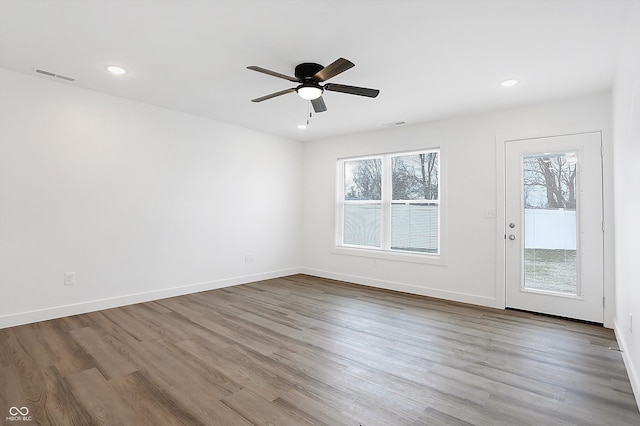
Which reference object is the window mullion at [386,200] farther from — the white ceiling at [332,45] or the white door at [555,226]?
the white door at [555,226]

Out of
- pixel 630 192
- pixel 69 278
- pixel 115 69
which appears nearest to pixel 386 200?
pixel 630 192

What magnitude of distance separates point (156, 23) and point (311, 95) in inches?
52.3

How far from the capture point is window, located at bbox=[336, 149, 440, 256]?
4797mm

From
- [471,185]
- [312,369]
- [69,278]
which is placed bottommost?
[312,369]

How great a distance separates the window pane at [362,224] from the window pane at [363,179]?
0.18 meters

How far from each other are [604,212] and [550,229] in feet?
1.67

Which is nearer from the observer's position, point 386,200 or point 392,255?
point 392,255

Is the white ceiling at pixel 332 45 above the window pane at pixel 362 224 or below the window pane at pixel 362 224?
above

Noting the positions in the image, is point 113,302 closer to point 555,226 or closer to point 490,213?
point 490,213

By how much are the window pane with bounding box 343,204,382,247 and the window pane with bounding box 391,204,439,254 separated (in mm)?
306

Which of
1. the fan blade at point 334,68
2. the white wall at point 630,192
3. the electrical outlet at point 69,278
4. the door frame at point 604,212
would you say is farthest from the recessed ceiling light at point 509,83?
the electrical outlet at point 69,278

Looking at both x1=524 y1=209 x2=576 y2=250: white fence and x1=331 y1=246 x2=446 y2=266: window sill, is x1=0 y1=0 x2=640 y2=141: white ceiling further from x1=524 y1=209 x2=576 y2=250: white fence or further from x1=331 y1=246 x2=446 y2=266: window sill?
x1=331 y1=246 x2=446 y2=266: window sill

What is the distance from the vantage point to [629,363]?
7.80 feet

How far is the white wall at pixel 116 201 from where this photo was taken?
3.28 meters
